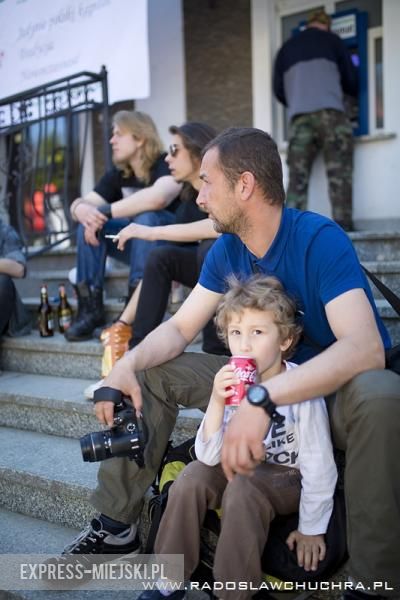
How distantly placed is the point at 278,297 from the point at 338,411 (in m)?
0.38

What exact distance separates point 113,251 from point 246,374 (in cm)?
247

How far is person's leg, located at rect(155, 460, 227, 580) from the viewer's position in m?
1.80

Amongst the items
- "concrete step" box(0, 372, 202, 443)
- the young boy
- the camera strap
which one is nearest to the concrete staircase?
"concrete step" box(0, 372, 202, 443)

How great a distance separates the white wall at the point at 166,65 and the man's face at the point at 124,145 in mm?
1998

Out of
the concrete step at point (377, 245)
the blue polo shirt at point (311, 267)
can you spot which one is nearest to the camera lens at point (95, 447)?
the blue polo shirt at point (311, 267)

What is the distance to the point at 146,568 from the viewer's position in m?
2.10

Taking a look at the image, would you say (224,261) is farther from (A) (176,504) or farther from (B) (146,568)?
(B) (146,568)

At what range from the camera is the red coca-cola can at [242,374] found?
1677mm

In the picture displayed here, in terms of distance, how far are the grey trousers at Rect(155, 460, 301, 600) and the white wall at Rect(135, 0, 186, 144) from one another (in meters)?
4.59

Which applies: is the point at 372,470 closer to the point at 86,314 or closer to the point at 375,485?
the point at 375,485

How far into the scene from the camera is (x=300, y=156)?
482 centimetres

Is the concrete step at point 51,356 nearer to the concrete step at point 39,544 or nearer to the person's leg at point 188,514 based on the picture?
the concrete step at point 39,544

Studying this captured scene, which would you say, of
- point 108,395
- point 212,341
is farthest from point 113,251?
point 108,395

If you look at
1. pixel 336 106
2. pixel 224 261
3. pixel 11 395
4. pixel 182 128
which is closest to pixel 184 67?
pixel 336 106
